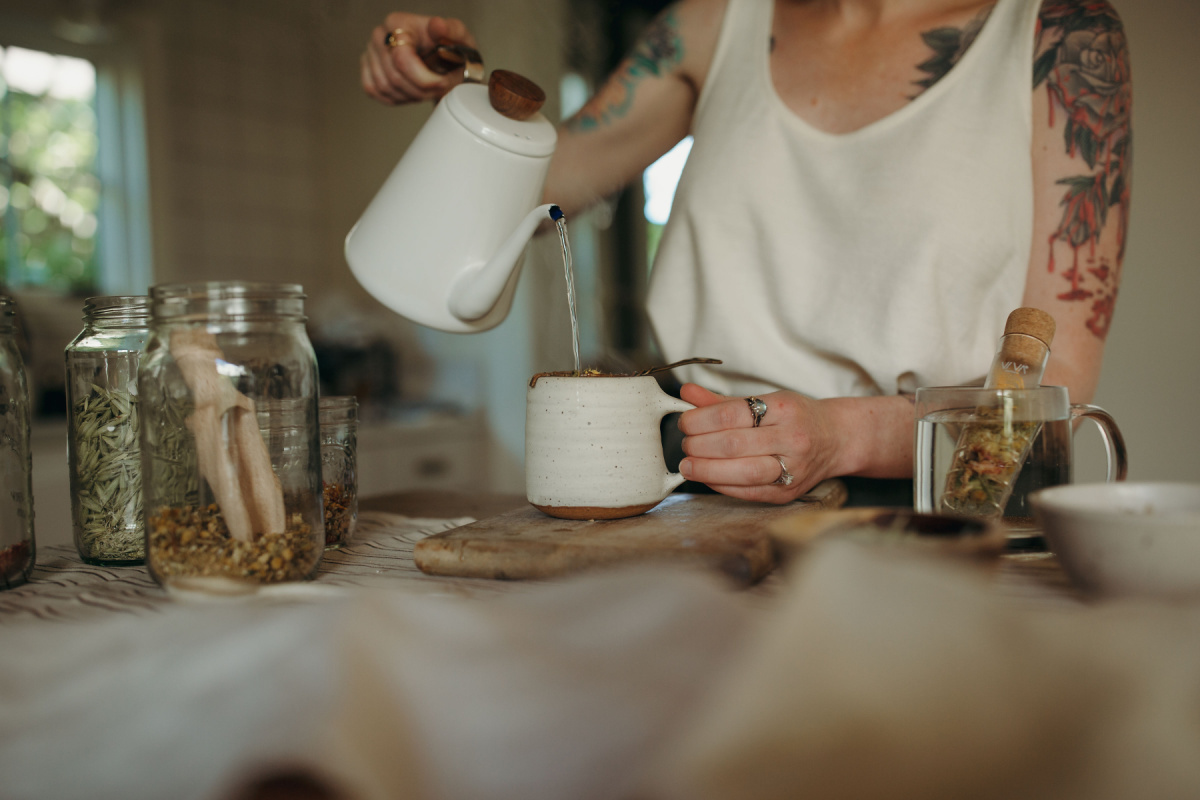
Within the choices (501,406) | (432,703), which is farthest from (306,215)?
(432,703)

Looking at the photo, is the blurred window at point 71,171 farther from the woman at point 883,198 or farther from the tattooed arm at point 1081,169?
the tattooed arm at point 1081,169

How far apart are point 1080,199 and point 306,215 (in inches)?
121

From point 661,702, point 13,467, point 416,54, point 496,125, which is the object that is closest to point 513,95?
point 496,125

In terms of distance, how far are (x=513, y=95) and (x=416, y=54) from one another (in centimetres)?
30

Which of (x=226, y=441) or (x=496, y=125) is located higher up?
(x=496, y=125)

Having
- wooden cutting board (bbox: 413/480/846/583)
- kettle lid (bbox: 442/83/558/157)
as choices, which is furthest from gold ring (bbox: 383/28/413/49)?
wooden cutting board (bbox: 413/480/846/583)

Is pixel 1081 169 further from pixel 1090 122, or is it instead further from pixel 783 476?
pixel 783 476

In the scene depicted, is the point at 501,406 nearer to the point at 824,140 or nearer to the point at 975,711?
the point at 824,140

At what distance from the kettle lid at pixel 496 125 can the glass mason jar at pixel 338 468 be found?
27 centimetres

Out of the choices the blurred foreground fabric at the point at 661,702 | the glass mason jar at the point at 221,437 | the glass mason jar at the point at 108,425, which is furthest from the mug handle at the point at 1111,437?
the glass mason jar at the point at 108,425

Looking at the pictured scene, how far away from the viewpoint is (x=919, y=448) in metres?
0.64

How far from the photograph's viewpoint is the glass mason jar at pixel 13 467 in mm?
573

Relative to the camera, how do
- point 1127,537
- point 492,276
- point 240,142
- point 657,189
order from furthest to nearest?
point 657,189, point 240,142, point 492,276, point 1127,537

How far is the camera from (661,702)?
0.29 metres
